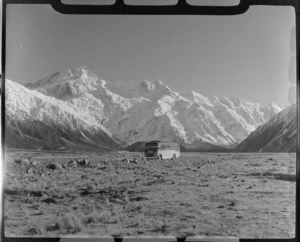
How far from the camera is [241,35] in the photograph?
392 cm

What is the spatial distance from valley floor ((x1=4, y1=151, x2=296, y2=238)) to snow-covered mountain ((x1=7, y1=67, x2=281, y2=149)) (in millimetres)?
278

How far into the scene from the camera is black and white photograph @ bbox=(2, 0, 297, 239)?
3.83 meters

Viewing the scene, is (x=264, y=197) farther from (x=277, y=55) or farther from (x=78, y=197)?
(x=78, y=197)

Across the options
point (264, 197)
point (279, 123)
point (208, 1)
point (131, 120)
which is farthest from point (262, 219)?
point (208, 1)

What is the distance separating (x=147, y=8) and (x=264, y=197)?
1667mm

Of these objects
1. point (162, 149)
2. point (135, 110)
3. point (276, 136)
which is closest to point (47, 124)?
point (135, 110)

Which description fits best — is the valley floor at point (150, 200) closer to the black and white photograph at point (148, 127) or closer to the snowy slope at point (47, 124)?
the black and white photograph at point (148, 127)

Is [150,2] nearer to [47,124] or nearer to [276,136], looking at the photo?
[47,124]

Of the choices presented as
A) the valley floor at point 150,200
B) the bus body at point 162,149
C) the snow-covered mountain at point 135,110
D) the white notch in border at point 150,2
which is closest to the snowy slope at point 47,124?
the snow-covered mountain at point 135,110

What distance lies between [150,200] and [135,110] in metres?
0.71

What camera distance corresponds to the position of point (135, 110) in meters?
4.03

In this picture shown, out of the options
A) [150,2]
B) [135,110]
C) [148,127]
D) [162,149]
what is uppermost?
[150,2]

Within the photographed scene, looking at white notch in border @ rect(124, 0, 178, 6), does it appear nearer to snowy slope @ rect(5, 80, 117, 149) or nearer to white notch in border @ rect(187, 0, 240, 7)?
white notch in border @ rect(187, 0, 240, 7)

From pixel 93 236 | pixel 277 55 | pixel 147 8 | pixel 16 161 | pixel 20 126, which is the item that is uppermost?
pixel 147 8
